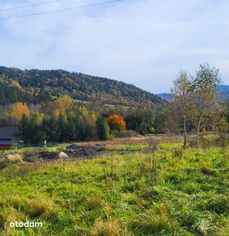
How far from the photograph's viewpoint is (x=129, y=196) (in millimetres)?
8055

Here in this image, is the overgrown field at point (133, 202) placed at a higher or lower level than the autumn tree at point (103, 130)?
higher

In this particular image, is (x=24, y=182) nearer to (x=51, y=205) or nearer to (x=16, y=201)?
(x=16, y=201)

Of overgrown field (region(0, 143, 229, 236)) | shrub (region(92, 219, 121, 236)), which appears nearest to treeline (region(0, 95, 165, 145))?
overgrown field (region(0, 143, 229, 236))

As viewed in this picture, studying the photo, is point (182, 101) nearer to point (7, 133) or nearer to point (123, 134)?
point (123, 134)

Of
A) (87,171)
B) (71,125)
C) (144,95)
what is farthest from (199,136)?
(144,95)

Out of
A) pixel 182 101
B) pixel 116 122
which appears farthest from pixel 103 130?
pixel 182 101

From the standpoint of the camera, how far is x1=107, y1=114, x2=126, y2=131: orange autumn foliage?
268ft

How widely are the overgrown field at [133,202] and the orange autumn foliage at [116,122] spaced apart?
230ft

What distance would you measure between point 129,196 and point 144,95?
182m

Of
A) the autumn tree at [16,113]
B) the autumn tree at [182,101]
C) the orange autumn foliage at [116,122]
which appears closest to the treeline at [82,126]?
the orange autumn foliage at [116,122]

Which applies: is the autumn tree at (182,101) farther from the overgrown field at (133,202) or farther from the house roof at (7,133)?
the house roof at (7,133)

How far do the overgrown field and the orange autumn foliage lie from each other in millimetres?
70020

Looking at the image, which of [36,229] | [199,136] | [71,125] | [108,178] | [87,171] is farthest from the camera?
[71,125]

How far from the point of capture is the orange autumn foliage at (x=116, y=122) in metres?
81.6
